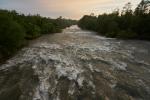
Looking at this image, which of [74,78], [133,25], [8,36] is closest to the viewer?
[74,78]

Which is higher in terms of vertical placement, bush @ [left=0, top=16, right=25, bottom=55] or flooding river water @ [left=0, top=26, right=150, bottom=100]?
bush @ [left=0, top=16, right=25, bottom=55]

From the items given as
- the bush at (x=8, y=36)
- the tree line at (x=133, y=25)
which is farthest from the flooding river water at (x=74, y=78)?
the tree line at (x=133, y=25)

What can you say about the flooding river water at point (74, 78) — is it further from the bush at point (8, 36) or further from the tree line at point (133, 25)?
the tree line at point (133, 25)

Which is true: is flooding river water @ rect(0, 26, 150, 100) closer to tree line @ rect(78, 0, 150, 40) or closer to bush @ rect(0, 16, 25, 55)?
bush @ rect(0, 16, 25, 55)

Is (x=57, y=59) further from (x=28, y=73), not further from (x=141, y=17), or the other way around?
(x=141, y=17)

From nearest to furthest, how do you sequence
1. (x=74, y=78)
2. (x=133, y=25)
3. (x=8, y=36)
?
(x=74, y=78) < (x=8, y=36) < (x=133, y=25)

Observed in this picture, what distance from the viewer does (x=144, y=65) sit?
62.7 ft

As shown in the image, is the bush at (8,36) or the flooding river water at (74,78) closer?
the flooding river water at (74,78)

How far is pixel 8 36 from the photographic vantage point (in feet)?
76.2

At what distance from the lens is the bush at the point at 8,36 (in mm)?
22875

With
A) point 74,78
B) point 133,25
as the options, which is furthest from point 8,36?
point 133,25

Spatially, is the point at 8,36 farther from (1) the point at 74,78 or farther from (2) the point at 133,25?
(2) the point at 133,25

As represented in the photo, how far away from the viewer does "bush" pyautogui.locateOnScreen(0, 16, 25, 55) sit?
22.9 m

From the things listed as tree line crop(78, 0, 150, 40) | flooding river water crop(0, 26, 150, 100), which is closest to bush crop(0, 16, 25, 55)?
flooding river water crop(0, 26, 150, 100)
